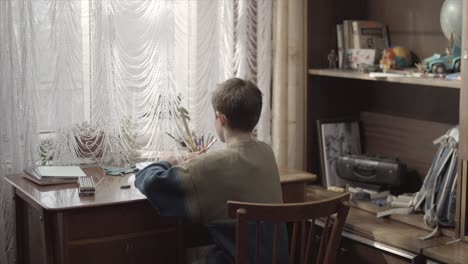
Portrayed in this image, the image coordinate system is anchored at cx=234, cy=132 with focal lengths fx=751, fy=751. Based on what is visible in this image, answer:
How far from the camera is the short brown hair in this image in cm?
242

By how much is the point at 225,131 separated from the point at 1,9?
104cm

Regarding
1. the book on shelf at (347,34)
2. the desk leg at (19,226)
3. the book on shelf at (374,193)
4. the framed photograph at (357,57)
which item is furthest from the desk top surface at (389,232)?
the desk leg at (19,226)

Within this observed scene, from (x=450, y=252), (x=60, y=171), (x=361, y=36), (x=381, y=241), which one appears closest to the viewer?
(x=450, y=252)

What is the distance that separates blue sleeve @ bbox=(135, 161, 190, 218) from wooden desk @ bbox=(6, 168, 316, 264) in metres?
0.16

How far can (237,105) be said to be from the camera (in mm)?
2416

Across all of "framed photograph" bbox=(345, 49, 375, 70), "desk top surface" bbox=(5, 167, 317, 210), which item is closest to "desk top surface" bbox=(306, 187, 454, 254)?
→ "desk top surface" bbox=(5, 167, 317, 210)

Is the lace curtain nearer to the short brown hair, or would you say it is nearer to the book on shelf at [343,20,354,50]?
the book on shelf at [343,20,354,50]

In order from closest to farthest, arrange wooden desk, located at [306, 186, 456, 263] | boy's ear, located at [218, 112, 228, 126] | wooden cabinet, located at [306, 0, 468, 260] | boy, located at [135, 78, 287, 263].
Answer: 1. boy, located at [135, 78, 287, 263]
2. boy's ear, located at [218, 112, 228, 126]
3. wooden desk, located at [306, 186, 456, 263]
4. wooden cabinet, located at [306, 0, 468, 260]

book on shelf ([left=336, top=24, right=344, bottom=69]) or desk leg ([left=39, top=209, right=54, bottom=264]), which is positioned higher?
book on shelf ([left=336, top=24, right=344, bottom=69])

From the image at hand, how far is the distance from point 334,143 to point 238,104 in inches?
46.0

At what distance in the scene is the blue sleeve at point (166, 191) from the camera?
7.70 ft

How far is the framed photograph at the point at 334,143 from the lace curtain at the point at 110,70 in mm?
398

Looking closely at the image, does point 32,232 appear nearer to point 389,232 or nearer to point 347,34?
point 389,232

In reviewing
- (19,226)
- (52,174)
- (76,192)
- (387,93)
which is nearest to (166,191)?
(76,192)
